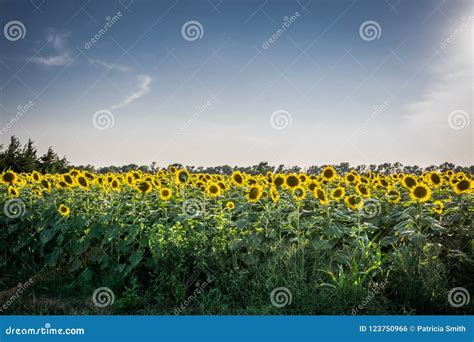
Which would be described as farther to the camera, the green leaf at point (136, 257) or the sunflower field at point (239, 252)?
the green leaf at point (136, 257)

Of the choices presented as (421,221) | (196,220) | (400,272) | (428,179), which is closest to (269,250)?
(196,220)

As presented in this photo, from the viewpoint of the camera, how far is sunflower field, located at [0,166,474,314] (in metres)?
4.61

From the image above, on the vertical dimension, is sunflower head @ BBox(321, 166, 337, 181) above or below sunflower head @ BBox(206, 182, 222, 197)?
above

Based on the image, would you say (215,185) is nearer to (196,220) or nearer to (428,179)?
(196,220)

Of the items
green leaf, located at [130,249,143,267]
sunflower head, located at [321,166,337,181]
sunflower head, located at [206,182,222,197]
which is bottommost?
green leaf, located at [130,249,143,267]

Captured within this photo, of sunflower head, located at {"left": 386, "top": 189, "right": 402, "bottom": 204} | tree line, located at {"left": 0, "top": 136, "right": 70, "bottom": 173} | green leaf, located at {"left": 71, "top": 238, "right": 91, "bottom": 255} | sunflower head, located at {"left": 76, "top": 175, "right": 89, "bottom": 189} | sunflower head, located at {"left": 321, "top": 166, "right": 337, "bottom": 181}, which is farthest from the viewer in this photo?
tree line, located at {"left": 0, "top": 136, "right": 70, "bottom": 173}

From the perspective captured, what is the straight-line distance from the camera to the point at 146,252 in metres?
5.33

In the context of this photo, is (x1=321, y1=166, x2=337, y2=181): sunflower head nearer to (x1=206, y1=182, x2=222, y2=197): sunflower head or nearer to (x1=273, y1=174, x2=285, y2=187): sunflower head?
(x1=273, y1=174, x2=285, y2=187): sunflower head

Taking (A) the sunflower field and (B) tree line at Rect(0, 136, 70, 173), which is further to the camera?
(B) tree line at Rect(0, 136, 70, 173)

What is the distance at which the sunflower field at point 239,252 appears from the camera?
181 inches

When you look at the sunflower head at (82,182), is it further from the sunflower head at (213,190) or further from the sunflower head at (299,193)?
the sunflower head at (299,193)

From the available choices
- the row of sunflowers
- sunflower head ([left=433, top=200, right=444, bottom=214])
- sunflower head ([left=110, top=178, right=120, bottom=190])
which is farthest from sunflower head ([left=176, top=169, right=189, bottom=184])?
sunflower head ([left=433, top=200, right=444, bottom=214])

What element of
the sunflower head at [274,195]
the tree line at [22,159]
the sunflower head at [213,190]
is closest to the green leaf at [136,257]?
the sunflower head at [213,190]

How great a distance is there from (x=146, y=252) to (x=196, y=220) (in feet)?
2.34
